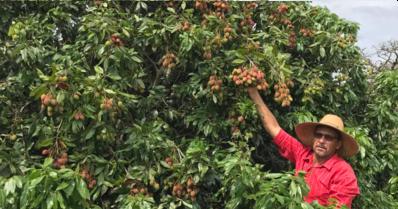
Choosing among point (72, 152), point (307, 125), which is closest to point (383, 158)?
point (307, 125)

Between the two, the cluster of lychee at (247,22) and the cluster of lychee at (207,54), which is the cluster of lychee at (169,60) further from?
the cluster of lychee at (247,22)

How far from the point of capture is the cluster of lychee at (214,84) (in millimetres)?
3796

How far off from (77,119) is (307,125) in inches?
63.7

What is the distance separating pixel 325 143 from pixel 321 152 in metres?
0.08

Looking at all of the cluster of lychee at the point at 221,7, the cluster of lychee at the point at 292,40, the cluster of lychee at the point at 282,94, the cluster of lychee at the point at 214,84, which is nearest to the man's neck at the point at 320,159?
the cluster of lychee at the point at 282,94

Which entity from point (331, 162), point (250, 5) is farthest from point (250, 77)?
point (250, 5)

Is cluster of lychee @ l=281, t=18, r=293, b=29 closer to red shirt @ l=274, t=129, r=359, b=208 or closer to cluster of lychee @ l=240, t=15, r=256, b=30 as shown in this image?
cluster of lychee @ l=240, t=15, r=256, b=30

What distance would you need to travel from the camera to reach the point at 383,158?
16.5 ft

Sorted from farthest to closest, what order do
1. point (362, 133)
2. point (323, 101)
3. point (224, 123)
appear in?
1. point (323, 101)
2. point (362, 133)
3. point (224, 123)

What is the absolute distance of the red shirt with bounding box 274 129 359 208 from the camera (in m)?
3.68

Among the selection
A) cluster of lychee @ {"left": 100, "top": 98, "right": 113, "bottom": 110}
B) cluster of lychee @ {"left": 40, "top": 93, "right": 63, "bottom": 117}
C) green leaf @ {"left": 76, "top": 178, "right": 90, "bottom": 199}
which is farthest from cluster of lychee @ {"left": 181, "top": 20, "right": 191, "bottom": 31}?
green leaf @ {"left": 76, "top": 178, "right": 90, "bottom": 199}

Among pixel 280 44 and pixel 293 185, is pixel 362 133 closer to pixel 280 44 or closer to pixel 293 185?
pixel 280 44

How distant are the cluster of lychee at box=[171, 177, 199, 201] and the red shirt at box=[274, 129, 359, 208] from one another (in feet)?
2.34

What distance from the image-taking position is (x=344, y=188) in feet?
12.1
